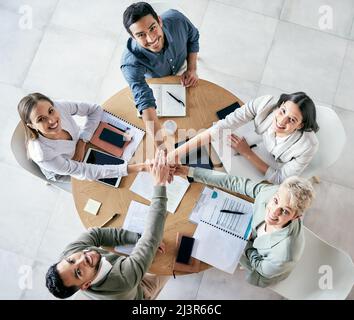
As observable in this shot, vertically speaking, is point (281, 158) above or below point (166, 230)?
above

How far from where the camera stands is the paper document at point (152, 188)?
2.23m

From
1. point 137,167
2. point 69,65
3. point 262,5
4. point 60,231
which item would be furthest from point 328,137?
point 69,65

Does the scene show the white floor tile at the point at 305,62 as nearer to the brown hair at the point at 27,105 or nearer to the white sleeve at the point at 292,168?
the white sleeve at the point at 292,168

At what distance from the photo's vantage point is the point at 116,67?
3416mm

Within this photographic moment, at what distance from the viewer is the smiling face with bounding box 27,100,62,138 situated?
6.94ft

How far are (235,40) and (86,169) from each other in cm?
197

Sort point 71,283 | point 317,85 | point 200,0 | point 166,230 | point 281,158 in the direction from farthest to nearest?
1. point 200,0
2. point 317,85
3. point 281,158
4. point 166,230
5. point 71,283

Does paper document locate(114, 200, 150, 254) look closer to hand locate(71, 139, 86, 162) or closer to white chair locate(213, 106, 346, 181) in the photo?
hand locate(71, 139, 86, 162)

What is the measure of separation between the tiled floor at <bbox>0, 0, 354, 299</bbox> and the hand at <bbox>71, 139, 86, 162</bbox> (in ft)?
2.73

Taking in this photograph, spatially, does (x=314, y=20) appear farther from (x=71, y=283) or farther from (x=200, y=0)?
(x=71, y=283)

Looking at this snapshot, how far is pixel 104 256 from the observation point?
2039 mm

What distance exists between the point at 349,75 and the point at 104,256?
2634 millimetres

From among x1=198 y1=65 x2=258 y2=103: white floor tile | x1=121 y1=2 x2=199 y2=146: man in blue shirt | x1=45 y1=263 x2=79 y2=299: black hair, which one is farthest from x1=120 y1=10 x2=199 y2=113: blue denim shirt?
x1=45 y1=263 x2=79 y2=299: black hair
